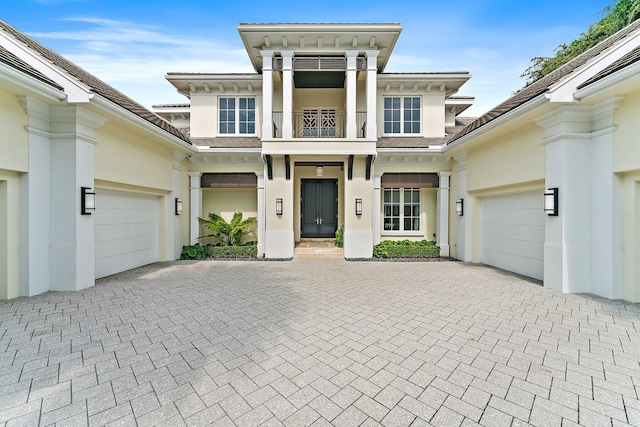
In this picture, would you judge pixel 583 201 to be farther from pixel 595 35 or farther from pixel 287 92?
pixel 595 35

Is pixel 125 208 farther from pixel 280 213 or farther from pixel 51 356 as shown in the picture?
pixel 51 356

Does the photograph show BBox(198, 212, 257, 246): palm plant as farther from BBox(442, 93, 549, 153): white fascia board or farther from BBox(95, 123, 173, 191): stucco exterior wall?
BBox(442, 93, 549, 153): white fascia board

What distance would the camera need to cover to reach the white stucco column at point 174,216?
8492mm

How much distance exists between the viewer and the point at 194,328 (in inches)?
144

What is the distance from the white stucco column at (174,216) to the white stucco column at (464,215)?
947 cm

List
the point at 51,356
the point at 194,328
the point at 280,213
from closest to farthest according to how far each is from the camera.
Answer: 1. the point at 51,356
2. the point at 194,328
3. the point at 280,213

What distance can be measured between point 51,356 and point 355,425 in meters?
→ 3.43

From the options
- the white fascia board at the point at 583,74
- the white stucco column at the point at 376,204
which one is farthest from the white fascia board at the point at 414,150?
the white fascia board at the point at 583,74

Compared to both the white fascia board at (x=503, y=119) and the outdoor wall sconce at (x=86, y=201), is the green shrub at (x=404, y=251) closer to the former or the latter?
the white fascia board at (x=503, y=119)

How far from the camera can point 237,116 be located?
33.5 ft

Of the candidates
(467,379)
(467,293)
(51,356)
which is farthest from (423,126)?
(51,356)

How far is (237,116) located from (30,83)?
6307 mm

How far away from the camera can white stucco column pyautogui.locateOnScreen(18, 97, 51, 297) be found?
16.0 ft

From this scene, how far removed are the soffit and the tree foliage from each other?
1026cm
